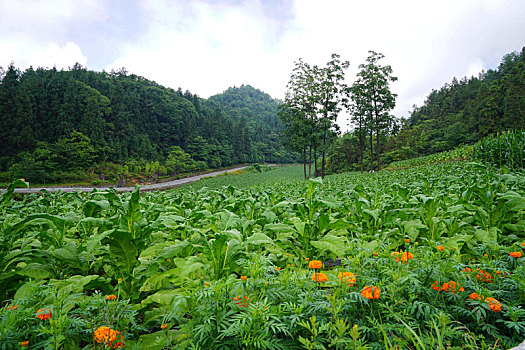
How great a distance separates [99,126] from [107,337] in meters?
55.5

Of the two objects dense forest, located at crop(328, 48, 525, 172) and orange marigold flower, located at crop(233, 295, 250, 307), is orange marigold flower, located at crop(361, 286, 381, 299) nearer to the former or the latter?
orange marigold flower, located at crop(233, 295, 250, 307)

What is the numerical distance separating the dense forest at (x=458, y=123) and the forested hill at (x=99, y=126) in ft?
109

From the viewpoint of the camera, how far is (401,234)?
2.72 m

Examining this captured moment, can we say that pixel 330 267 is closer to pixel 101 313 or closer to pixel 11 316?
pixel 101 313

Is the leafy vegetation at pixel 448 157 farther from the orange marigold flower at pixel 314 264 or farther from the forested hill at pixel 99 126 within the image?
the forested hill at pixel 99 126

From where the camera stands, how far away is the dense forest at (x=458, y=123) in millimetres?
35531

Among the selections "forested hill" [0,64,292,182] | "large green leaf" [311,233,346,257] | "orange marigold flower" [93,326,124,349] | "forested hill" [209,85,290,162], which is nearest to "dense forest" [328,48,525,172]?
"large green leaf" [311,233,346,257]

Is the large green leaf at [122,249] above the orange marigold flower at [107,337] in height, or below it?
above

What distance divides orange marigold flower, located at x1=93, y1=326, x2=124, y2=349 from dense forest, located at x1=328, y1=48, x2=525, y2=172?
86.6 feet

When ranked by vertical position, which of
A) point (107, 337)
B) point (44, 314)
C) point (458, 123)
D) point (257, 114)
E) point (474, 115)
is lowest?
point (107, 337)

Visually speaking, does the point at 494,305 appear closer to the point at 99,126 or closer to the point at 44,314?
the point at 44,314

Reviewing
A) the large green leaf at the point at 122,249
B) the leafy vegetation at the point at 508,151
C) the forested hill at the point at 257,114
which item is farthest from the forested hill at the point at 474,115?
the large green leaf at the point at 122,249

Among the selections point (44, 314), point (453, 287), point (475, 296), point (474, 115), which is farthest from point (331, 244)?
point (474, 115)

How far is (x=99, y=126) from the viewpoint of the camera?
153 ft
